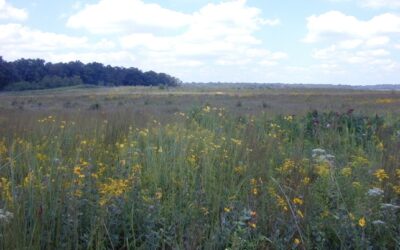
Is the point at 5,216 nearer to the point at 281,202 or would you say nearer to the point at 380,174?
the point at 281,202

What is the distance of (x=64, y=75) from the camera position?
96.1m

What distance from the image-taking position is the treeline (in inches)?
2977

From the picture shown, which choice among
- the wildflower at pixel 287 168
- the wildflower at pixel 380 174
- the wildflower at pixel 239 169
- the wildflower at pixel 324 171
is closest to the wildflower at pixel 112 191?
the wildflower at pixel 239 169

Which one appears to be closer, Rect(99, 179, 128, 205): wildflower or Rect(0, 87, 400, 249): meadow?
Rect(0, 87, 400, 249): meadow

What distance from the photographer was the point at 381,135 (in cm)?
848

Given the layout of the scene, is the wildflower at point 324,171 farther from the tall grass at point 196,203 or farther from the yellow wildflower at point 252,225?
the yellow wildflower at point 252,225

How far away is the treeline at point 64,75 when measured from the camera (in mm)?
75625

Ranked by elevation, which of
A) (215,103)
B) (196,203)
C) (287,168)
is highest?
(287,168)

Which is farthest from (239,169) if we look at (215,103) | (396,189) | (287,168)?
(215,103)

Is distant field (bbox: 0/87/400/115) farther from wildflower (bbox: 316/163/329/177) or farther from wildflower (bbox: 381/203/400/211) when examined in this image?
wildflower (bbox: 381/203/400/211)

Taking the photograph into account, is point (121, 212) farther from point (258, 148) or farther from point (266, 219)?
point (258, 148)

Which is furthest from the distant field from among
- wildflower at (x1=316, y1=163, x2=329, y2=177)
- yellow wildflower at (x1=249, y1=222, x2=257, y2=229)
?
yellow wildflower at (x1=249, y1=222, x2=257, y2=229)

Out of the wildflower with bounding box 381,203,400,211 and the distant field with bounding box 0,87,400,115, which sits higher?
the wildflower with bounding box 381,203,400,211

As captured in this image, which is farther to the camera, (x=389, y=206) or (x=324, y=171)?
(x=324, y=171)
